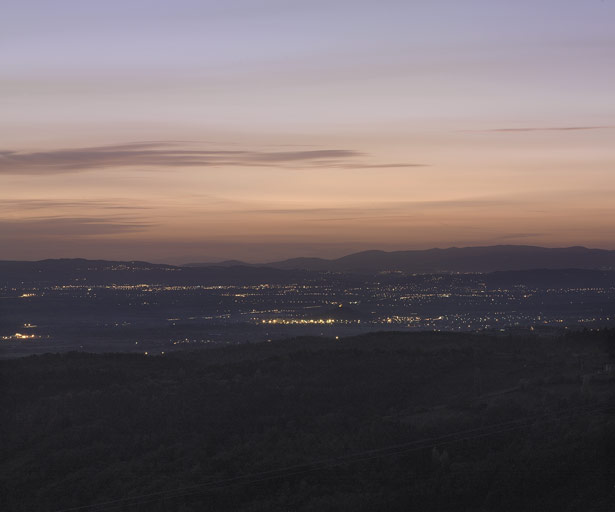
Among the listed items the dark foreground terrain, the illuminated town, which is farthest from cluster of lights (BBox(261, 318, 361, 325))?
the dark foreground terrain

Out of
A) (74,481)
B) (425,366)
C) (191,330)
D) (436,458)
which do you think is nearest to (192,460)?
(74,481)

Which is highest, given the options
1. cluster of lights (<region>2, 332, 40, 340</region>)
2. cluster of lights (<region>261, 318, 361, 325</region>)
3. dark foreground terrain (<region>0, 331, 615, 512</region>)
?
dark foreground terrain (<region>0, 331, 615, 512</region>)

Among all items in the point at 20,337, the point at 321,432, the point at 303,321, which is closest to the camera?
the point at 321,432

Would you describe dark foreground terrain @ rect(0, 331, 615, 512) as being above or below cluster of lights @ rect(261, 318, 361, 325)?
above

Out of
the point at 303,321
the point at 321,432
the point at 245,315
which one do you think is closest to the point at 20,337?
the point at 303,321

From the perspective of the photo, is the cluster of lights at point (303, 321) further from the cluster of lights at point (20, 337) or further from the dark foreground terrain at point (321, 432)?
the dark foreground terrain at point (321, 432)

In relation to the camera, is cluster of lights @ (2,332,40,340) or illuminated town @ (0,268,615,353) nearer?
illuminated town @ (0,268,615,353)

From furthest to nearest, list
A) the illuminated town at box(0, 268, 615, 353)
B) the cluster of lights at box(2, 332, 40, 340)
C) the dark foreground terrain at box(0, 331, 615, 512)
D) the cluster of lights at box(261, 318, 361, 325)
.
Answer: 1. the cluster of lights at box(261, 318, 361, 325)
2. the cluster of lights at box(2, 332, 40, 340)
3. the illuminated town at box(0, 268, 615, 353)
4. the dark foreground terrain at box(0, 331, 615, 512)

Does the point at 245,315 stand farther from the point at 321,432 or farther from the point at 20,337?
the point at 321,432

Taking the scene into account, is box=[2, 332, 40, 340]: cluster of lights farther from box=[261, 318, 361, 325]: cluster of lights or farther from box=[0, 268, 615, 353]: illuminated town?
box=[261, 318, 361, 325]: cluster of lights
